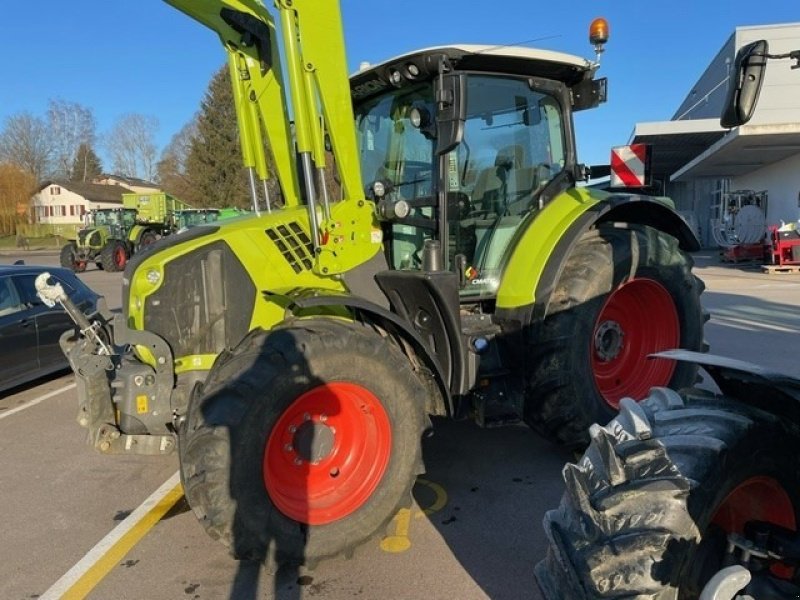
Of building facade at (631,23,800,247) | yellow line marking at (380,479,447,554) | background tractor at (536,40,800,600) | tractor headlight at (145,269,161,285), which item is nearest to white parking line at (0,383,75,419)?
tractor headlight at (145,269,161,285)

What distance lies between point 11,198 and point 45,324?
5830 centimetres

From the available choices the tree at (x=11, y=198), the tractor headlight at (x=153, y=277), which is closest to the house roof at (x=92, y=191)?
the tree at (x=11, y=198)

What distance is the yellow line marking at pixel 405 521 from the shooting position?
341cm

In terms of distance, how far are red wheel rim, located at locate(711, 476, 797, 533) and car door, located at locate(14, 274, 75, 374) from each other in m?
7.25

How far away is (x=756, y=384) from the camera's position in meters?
2.07

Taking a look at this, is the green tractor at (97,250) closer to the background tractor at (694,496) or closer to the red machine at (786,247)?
the red machine at (786,247)

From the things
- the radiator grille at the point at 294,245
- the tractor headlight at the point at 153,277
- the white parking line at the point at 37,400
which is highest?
the radiator grille at the point at 294,245

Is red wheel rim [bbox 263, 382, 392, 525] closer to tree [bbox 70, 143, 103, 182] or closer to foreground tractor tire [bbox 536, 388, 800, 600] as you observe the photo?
foreground tractor tire [bbox 536, 388, 800, 600]

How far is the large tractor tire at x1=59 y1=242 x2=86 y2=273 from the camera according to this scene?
23.5 metres

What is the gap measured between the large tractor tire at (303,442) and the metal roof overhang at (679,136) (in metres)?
17.7

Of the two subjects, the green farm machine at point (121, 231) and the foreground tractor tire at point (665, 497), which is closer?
the foreground tractor tire at point (665, 497)

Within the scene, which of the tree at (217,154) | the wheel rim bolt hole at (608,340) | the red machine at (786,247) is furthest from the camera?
the tree at (217,154)

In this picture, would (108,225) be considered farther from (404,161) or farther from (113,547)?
(113,547)

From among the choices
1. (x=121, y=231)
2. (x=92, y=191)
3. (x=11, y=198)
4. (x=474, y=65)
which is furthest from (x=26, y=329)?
(x=92, y=191)
